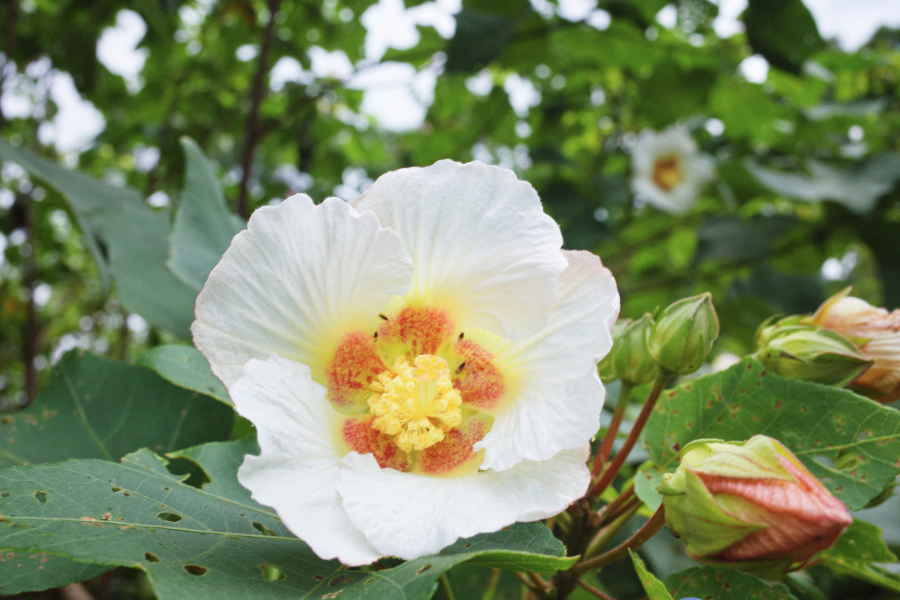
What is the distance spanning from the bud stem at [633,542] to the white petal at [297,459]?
0.99 ft

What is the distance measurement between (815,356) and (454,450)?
0.47m

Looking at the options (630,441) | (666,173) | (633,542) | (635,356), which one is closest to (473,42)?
(635,356)

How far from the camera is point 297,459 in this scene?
642mm

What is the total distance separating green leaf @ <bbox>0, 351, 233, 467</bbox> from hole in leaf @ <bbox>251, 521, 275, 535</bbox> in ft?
1.10

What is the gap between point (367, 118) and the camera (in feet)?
12.9

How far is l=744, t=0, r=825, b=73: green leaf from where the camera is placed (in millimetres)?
1836

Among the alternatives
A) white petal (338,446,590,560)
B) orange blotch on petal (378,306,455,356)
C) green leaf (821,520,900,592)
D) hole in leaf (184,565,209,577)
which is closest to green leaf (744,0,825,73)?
green leaf (821,520,900,592)

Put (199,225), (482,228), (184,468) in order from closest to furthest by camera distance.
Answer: (482,228) < (184,468) < (199,225)

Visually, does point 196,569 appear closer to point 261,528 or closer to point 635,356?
point 261,528

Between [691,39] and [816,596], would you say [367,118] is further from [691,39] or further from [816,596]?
[816,596]

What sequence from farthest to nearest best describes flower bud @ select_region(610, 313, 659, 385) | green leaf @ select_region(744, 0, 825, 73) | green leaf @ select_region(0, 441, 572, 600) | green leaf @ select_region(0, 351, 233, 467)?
1. green leaf @ select_region(744, 0, 825, 73)
2. green leaf @ select_region(0, 351, 233, 467)
3. flower bud @ select_region(610, 313, 659, 385)
4. green leaf @ select_region(0, 441, 572, 600)

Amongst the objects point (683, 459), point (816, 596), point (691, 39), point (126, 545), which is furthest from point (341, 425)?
point (691, 39)

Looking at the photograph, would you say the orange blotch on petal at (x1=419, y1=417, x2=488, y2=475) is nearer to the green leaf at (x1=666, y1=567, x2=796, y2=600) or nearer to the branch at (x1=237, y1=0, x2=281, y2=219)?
the green leaf at (x1=666, y1=567, x2=796, y2=600)

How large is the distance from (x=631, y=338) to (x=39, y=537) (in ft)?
2.27
